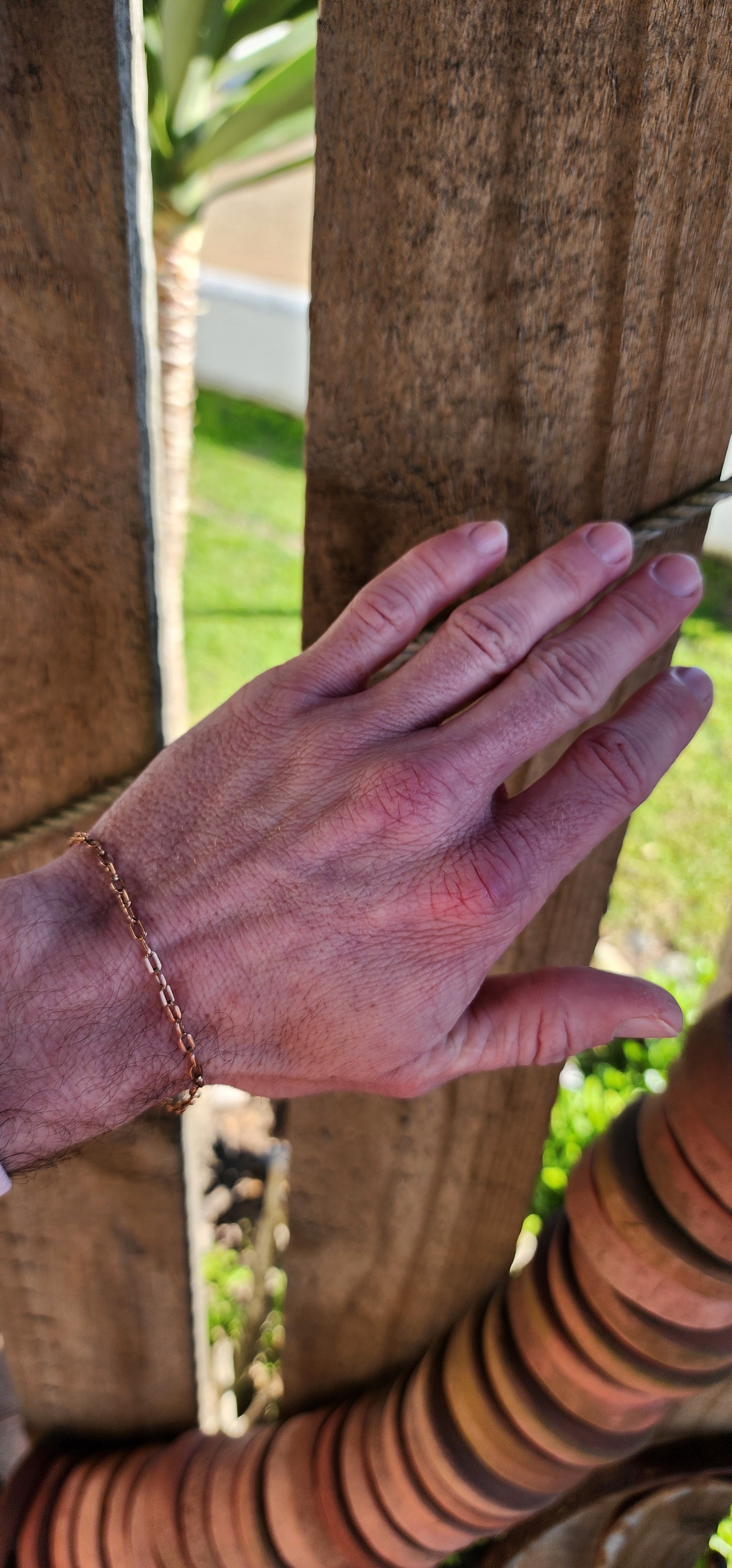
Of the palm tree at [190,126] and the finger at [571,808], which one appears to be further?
the palm tree at [190,126]

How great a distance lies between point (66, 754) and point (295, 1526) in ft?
2.63

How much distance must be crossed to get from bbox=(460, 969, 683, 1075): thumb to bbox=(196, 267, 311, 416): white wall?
6840mm

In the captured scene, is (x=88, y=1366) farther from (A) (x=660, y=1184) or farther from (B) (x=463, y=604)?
(B) (x=463, y=604)

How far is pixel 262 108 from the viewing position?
1.69m

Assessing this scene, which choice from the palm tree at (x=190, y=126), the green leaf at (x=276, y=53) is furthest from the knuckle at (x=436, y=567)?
the green leaf at (x=276, y=53)

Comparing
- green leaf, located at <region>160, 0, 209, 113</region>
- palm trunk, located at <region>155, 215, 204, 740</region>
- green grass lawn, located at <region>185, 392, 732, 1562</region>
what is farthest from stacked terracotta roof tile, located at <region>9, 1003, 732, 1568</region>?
green leaf, located at <region>160, 0, 209, 113</region>

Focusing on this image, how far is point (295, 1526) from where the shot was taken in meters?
0.96

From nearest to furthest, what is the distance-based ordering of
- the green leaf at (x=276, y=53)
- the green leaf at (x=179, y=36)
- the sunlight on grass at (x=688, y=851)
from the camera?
the green leaf at (x=179, y=36)
the green leaf at (x=276, y=53)
the sunlight on grass at (x=688, y=851)

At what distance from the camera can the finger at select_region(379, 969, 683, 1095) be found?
74 centimetres

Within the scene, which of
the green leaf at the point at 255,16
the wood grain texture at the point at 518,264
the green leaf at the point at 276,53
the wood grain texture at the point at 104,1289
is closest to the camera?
the wood grain texture at the point at 518,264

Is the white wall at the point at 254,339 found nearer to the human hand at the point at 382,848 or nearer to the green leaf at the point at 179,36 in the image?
the green leaf at the point at 179,36

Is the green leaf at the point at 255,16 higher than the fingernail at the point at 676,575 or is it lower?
higher

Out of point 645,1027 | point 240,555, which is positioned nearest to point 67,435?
point 645,1027

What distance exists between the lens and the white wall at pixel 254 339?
7133 mm
